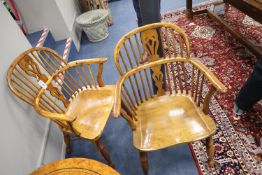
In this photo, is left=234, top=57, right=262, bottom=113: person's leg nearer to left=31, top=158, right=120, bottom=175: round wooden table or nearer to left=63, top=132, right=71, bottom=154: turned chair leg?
left=31, top=158, right=120, bottom=175: round wooden table

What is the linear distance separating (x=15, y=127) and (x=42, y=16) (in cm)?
203

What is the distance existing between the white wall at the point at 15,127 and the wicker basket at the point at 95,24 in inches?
59.3

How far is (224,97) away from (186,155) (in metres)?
0.71

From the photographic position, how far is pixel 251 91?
1.47 meters

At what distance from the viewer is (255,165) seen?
1404mm

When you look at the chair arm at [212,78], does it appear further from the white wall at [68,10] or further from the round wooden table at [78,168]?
the white wall at [68,10]

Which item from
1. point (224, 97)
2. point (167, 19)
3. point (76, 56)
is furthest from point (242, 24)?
point (76, 56)

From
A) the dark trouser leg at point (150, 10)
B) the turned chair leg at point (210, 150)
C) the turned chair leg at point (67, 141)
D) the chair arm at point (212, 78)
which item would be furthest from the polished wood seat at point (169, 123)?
the turned chair leg at point (67, 141)

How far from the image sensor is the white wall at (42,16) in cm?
276

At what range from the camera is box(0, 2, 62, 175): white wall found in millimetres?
1248

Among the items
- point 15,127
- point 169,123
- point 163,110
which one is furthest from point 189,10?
point 15,127

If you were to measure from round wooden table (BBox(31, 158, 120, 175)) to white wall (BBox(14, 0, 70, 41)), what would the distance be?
92.7 inches

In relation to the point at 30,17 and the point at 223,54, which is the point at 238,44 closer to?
the point at 223,54

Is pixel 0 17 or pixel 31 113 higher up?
pixel 0 17
